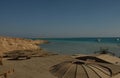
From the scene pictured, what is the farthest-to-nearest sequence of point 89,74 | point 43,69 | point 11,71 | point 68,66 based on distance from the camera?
1. point 43,69
2. point 11,71
3. point 68,66
4. point 89,74

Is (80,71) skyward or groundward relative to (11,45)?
skyward

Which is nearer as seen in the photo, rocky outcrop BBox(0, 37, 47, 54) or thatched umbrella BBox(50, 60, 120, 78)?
thatched umbrella BBox(50, 60, 120, 78)

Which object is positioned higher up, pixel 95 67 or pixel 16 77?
pixel 95 67

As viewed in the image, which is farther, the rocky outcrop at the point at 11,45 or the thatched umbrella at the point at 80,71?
the rocky outcrop at the point at 11,45

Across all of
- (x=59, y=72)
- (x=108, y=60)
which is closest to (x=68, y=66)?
(x=59, y=72)

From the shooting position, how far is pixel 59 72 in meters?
14.0

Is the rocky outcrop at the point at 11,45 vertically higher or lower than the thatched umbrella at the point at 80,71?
lower

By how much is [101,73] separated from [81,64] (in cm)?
189

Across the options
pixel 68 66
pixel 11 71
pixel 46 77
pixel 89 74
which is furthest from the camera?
pixel 11 71

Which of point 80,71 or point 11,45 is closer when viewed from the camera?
point 80,71

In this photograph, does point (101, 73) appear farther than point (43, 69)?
No

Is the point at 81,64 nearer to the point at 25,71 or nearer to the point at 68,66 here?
the point at 68,66

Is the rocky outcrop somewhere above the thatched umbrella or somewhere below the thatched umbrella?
below

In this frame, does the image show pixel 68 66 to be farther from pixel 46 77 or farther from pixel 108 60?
pixel 108 60
